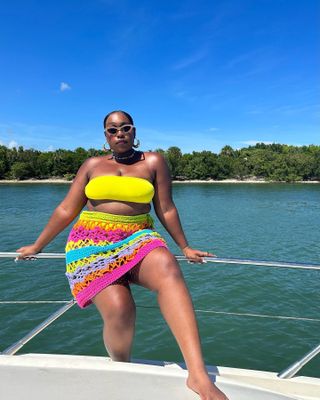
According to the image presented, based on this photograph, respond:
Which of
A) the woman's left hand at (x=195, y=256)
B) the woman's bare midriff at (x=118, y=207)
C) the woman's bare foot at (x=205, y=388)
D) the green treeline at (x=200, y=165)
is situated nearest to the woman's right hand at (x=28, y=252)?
the woman's bare midriff at (x=118, y=207)

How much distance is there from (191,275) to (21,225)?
1723 cm

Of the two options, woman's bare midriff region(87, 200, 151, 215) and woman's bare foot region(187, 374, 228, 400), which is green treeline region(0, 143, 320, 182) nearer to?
woman's bare midriff region(87, 200, 151, 215)

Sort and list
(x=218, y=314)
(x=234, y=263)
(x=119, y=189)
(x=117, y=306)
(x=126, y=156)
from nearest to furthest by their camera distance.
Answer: (x=117, y=306) < (x=119, y=189) < (x=234, y=263) < (x=126, y=156) < (x=218, y=314)

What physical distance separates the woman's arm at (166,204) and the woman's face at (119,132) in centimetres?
21

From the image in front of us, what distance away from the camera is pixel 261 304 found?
965cm

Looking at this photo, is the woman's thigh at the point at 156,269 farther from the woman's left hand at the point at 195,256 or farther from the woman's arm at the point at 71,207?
the woman's arm at the point at 71,207

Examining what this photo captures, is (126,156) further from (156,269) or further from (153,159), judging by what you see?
(156,269)

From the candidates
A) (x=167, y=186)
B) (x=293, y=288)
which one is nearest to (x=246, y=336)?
(x=293, y=288)

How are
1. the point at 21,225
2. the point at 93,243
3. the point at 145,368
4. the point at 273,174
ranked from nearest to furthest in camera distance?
1. the point at 145,368
2. the point at 93,243
3. the point at 21,225
4. the point at 273,174

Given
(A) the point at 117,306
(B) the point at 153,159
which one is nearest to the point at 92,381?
(A) the point at 117,306

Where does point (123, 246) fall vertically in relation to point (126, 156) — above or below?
below

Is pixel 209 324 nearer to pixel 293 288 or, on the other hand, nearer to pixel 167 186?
pixel 293 288

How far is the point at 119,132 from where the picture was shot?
2559mm

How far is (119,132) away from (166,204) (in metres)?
0.60
